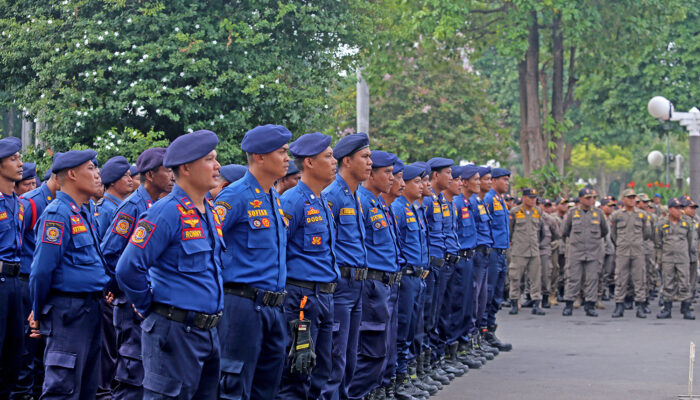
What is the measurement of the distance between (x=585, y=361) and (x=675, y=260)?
574 cm

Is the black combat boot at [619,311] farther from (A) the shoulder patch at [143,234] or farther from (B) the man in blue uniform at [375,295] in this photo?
(A) the shoulder patch at [143,234]

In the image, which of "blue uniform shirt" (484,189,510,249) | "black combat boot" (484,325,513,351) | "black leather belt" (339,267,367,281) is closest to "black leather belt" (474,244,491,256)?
"blue uniform shirt" (484,189,510,249)

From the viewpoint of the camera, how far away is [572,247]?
1695cm

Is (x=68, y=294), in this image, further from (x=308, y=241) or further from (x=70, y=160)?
(x=308, y=241)

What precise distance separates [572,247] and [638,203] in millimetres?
2088

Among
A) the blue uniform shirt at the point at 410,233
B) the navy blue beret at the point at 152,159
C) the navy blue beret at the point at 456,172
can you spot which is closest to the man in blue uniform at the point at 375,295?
the blue uniform shirt at the point at 410,233

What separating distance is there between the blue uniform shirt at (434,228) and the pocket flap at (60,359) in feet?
15.7

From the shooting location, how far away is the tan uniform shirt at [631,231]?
16.9 metres

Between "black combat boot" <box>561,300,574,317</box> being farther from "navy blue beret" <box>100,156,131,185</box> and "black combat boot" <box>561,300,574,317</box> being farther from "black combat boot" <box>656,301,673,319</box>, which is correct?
"navy blue beret" <box>100,156,131,185</box>

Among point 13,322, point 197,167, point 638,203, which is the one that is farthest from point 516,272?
point 197,167

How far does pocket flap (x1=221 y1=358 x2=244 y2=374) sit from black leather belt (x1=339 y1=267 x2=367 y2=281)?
5.63 feet

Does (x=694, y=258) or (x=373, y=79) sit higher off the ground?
(x=373, y=79)

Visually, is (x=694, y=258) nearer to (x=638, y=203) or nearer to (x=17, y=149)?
(x=638, y=203)

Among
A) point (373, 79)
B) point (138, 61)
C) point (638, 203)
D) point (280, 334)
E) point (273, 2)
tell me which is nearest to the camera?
point (280, 334)
